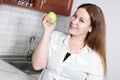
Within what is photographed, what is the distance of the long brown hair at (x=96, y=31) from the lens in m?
1.52

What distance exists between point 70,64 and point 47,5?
0.80 meters

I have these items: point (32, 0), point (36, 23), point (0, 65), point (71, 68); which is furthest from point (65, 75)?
point (36, 23)

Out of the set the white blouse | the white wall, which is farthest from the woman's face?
the white wall

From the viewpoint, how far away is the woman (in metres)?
1.46

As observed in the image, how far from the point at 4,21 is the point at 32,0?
1.05 ft

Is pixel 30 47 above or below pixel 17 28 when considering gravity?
below

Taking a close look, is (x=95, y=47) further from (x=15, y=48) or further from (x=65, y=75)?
(x=15, y=48)

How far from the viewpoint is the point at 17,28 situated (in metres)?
2.24

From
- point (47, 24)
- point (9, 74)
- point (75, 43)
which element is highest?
point (47, 24)

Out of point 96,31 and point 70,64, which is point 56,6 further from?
point 70,64

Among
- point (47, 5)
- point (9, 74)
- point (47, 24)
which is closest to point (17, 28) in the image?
point (47, 5)

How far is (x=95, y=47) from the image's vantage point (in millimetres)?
1566

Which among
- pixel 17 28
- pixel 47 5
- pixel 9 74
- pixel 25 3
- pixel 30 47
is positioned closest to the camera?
pixel 9 74

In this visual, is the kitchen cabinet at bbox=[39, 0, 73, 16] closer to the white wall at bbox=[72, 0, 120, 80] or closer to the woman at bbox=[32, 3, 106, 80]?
the white wall at bbox=[72, 0, 120, 80]
